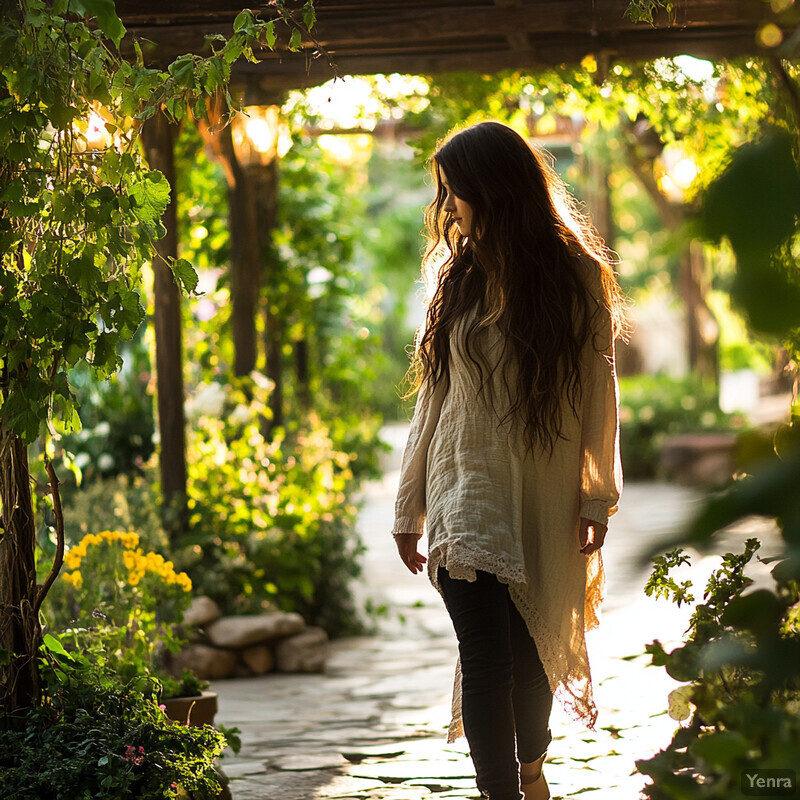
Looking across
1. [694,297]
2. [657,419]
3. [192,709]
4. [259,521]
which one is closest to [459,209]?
[192,709]

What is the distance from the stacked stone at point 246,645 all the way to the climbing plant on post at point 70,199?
7.69ft

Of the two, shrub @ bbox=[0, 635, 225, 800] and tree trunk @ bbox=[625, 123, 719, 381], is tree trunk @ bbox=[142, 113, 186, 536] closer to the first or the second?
shrub @ bbox=[0, 635, 225, 800]

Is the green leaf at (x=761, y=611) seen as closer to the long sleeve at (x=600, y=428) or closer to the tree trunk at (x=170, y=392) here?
the long sleeve at (x=600, y=428)

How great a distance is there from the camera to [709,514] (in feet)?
3.51

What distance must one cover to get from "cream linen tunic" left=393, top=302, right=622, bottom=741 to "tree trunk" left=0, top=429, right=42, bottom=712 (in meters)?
0.89

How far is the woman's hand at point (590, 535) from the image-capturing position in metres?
2.31

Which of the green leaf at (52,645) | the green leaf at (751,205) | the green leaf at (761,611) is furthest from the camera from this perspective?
the green leaf at (52,645)

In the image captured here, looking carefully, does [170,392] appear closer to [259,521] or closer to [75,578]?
Result: [259,521]

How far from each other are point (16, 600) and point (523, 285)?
1370 mm

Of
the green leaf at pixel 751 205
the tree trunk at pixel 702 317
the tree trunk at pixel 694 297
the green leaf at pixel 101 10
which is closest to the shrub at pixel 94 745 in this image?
the green leaf at pixel 101 10

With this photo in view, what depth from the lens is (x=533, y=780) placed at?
2418mm

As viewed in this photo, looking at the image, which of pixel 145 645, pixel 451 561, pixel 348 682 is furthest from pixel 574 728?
pixel 451 561

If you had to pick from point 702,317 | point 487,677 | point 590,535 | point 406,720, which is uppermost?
point 702,317

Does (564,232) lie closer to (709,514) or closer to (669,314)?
(709,514)
